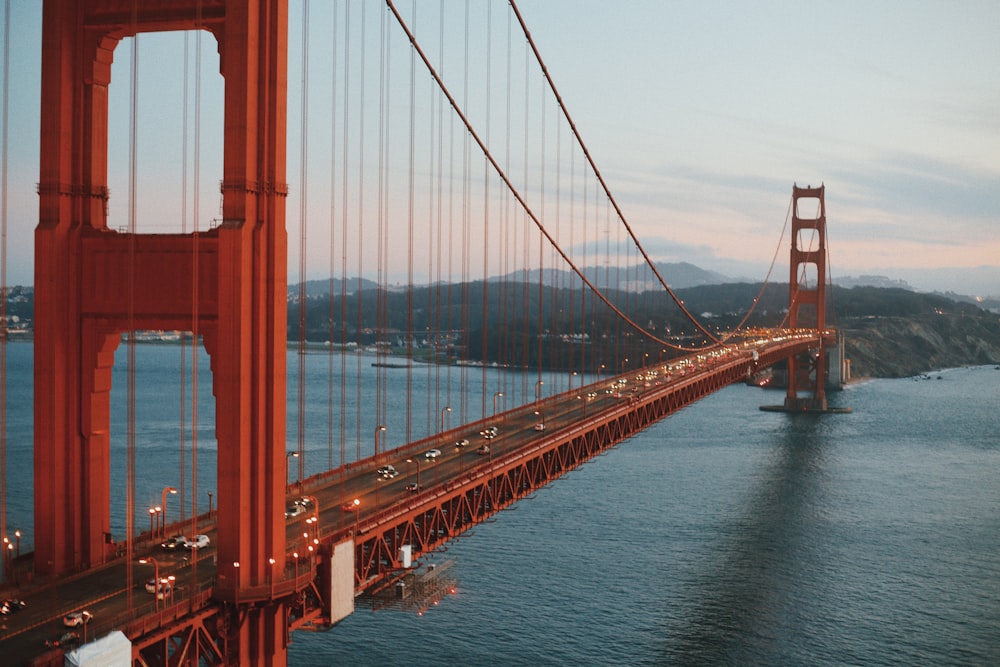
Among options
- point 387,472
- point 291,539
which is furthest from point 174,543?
point 387,472

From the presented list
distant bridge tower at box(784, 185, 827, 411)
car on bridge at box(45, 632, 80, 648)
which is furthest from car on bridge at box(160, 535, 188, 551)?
distant bridge tower at box(784, 185, 827, 411)

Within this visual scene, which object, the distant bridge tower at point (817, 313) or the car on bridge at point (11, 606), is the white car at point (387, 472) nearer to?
the car on bridge at point (11, 606)

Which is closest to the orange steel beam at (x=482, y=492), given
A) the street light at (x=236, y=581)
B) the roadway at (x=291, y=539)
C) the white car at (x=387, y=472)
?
the roadway at (x=291, y=539)

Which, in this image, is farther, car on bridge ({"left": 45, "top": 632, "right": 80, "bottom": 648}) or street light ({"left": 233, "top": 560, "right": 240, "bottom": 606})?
street light ({"left": 233, "top": 560, "right": 240, "bottom": 606})

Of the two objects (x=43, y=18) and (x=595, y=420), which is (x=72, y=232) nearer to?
(x=43, y=18)

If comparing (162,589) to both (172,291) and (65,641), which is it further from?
(172,291)

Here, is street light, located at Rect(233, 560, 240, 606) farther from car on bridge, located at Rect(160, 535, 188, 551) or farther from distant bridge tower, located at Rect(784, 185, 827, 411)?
distant bridge tower, located at Rect(784, 185, 827, 411)

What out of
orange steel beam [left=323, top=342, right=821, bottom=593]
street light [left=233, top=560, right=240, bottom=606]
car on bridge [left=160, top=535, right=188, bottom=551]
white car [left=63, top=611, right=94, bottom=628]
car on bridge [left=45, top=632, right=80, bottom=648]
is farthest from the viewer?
orange steel beam [left=323, top=342, right=821, bottom=593]

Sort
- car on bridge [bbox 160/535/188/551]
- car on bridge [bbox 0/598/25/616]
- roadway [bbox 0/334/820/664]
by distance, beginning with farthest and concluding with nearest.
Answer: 1. car on bridge [bbox 160/535/188/551]
2. car on bridge [bbox 0/598/25/616]
3. roadway [bbox 0/334/820/664]

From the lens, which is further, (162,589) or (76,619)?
(162,589)
